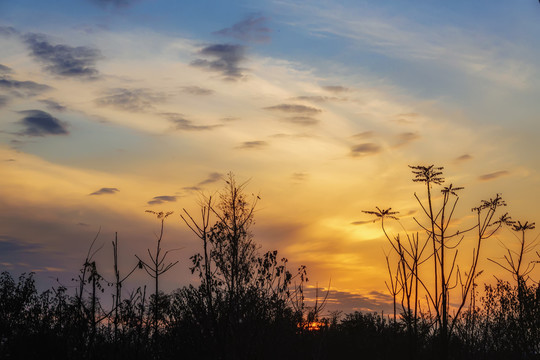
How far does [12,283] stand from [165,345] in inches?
1295

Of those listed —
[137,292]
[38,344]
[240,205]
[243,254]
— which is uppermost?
[240,205]

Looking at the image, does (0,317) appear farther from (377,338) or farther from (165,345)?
(377,338)

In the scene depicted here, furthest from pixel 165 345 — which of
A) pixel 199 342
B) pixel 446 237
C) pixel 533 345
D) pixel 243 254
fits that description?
pixel 533 345

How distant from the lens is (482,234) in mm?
13680

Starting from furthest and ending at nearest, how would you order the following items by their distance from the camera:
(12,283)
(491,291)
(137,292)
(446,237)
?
(12,283) → (491,291) → (137,292) → (446,237)

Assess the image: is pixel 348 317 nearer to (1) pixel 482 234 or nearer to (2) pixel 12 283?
(2) pixel 12 283

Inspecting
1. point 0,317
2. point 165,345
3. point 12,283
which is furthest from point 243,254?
point 12,283

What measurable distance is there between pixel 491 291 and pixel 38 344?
3169 centimetres

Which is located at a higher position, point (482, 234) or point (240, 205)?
point (240, 205)

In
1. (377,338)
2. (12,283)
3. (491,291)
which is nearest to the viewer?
(491,291)

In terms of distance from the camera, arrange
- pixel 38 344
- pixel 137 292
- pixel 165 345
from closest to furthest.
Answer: pixel 137 292, pixel 165 345, pixel 38 344

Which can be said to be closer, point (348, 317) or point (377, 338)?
point (377, 338)

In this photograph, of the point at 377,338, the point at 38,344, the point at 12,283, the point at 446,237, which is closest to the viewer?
the point at 446,237

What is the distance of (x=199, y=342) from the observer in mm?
24344
